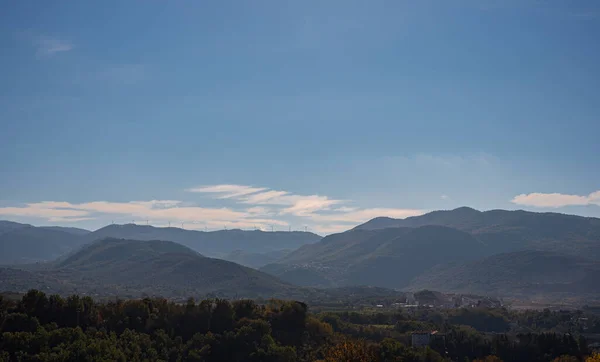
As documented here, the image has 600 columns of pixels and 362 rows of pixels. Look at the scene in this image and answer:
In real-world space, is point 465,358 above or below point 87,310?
below

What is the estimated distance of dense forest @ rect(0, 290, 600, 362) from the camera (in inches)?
2395

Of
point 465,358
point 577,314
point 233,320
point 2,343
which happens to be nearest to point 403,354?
point 465,358

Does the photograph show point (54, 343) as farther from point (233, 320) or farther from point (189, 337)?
point (233, 320)

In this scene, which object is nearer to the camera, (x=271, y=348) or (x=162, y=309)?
(x=271, y=348)

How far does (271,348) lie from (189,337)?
539 inches

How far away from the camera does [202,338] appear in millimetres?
76562

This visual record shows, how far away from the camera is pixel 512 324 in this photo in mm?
157125

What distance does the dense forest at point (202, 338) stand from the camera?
200ft

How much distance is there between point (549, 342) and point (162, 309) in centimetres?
5471

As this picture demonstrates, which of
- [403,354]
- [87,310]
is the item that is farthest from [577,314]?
[87,310]

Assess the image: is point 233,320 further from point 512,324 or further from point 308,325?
point 512,324

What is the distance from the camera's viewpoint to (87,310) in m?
78.1

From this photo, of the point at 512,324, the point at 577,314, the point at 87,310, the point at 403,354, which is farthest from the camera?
the point at 577,314

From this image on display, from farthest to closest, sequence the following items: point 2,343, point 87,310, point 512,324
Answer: point 512,324
point 87,310
point 2,343
